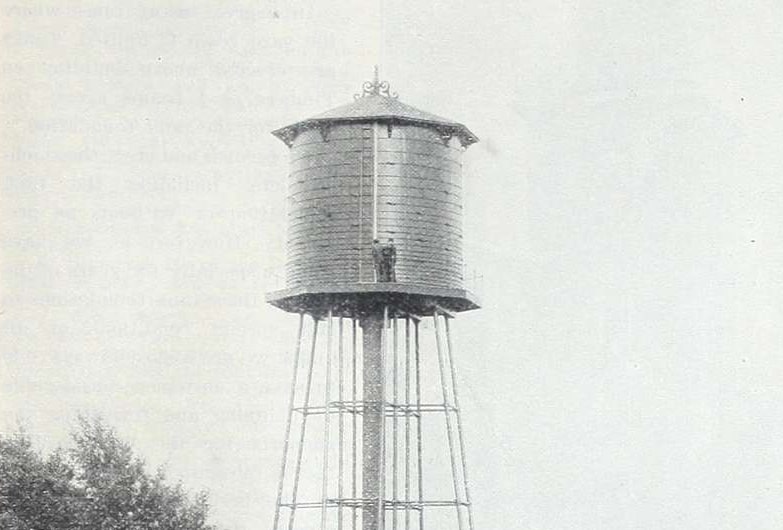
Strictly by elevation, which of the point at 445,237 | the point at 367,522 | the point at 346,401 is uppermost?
the point at 445,237

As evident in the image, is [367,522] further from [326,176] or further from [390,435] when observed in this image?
[326,176]

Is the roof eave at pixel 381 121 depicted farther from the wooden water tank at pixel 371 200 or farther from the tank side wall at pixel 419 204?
the tank side wall at pixel 419 204

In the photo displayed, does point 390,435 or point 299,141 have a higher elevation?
point 299,141

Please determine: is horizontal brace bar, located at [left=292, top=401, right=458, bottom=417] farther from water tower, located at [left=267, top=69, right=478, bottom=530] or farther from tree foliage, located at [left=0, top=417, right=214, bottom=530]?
tree foliage, located at [left=0, top=417, right=214, bottom=530]

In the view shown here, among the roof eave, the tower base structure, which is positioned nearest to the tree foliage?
the tower base structure

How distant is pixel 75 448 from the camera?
40375 mm

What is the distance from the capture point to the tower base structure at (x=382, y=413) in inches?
1511

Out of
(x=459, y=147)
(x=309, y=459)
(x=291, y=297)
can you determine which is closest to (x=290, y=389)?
(x=309, y=459)

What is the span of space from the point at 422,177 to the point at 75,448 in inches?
395

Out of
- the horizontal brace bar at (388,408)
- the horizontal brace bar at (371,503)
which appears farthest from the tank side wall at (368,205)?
the horizontal brace bar at (371,503)

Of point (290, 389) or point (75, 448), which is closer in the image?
point (75, 448)

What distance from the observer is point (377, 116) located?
1505 inches

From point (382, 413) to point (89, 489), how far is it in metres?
7.06

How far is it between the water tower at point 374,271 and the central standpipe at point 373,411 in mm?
22
